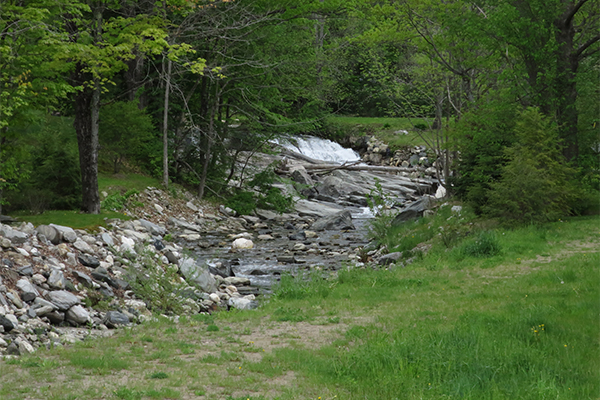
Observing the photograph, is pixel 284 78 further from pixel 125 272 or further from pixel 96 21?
pixel 125 272

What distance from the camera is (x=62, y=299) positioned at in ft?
28.3

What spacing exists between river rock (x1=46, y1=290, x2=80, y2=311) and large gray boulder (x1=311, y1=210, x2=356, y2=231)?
12.8 m

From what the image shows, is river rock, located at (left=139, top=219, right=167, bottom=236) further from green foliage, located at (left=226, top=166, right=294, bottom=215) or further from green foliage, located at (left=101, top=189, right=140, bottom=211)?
green foliage, located at (left=226, top=166, right=294, bottom=215)

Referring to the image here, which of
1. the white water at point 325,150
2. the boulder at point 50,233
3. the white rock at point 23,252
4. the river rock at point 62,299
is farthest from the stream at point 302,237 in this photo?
the river rock at point 62,299

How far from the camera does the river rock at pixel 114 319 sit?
8.59 metres

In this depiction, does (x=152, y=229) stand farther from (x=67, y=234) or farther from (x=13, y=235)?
(x=13, y=235)

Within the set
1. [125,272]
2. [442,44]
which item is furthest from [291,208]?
[125,272]

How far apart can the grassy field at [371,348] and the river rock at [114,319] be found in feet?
1.78

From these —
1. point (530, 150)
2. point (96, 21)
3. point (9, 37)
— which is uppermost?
point (96, 21)

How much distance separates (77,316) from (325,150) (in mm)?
31787

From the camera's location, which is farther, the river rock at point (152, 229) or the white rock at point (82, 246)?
the river rock at point (152, 229)

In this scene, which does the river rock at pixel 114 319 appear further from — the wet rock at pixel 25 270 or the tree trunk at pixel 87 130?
the tree trunk at pixel 87 130

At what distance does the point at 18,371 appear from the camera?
5.72 metres

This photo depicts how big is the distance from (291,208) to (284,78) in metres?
5.63
